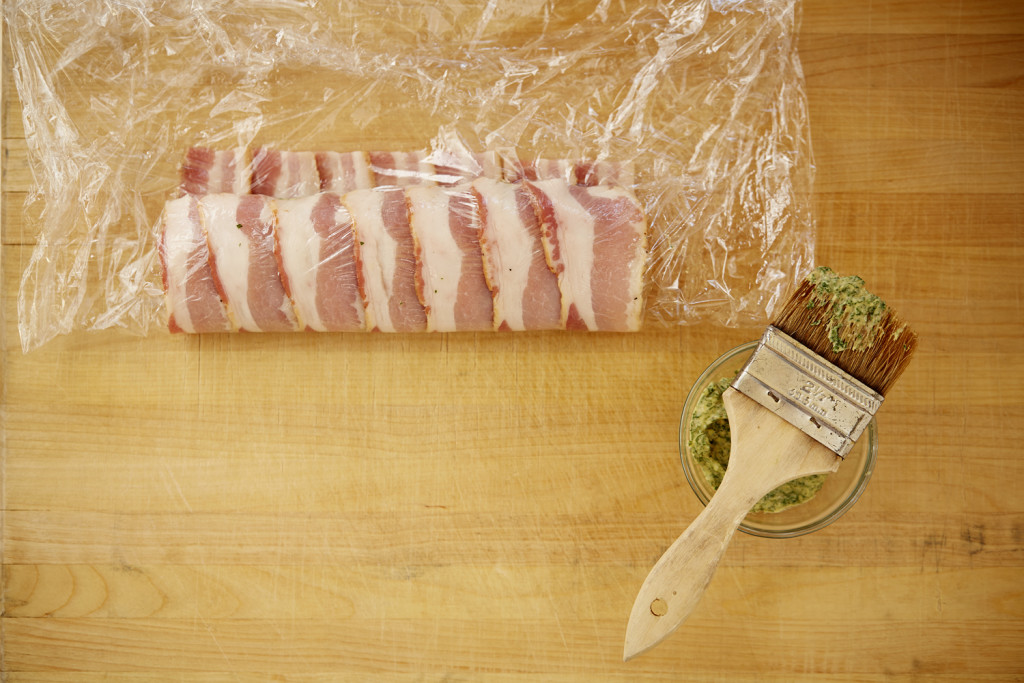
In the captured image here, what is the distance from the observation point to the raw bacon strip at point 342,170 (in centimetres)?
172

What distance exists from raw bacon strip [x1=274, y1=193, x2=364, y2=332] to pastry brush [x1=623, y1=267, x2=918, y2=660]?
86 centimetres

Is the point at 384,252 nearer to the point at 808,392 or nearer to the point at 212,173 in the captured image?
the point at 212,173

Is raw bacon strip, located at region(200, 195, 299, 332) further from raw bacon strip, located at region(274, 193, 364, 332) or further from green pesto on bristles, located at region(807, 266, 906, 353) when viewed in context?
green pesto on bristles, located at region(807, 266, 906, 353)

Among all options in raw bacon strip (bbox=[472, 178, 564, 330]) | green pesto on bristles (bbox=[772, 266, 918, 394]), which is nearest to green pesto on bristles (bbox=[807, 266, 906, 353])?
green pesto on bristles (bbox=[772, 266, 918, 394])

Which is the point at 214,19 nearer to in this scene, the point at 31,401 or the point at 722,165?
the point at 31,401

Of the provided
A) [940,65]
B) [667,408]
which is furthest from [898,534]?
[940,65]

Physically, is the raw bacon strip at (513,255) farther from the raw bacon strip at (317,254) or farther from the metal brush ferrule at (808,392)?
the metal brush ferrule at (808,392)

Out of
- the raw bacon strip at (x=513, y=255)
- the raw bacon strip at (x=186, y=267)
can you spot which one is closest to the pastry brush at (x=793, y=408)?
the raw bacon strip at (x=513, y=255)

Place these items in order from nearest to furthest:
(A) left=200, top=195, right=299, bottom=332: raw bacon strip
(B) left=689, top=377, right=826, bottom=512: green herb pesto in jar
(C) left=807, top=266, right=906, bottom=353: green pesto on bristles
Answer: (C) left=807, top=266, right=906, bottom=353: green pesto on bristles
(B) left=689, top=377, right=826, bottom=512: green herb pesto in jar
(A) left=200, top=195, right=299, bottom=332: raw bacon strip

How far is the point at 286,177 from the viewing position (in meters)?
1.72

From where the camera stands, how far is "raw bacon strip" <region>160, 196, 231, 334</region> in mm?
1645

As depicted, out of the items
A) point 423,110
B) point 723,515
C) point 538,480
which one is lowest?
point 538,480

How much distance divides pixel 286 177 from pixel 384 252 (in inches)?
12.4

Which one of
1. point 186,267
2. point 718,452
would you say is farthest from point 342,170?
point 718,452
